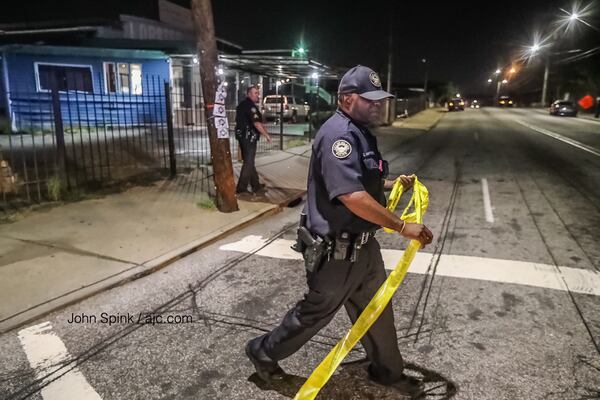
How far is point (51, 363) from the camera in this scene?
3.02 meters

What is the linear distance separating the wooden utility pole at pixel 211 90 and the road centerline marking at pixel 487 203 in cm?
394

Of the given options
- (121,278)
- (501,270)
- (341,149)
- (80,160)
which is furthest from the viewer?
(80,160)

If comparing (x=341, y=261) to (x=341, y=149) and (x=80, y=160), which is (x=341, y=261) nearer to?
(x=341, y=149)

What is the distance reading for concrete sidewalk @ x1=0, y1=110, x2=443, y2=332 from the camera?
158 inches

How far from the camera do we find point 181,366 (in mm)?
2992

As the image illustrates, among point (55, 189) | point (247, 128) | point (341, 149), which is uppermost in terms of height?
point (341, 149)

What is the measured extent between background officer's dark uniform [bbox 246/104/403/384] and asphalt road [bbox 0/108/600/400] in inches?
12.2

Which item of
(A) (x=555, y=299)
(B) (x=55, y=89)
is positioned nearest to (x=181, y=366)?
(A) (x=555, y=299)

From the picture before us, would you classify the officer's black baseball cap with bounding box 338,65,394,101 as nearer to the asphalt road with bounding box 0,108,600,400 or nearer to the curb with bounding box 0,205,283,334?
the asphalt road with bounding box 0,108,600,400

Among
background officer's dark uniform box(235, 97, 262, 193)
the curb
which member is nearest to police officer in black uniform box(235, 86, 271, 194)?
background officer's dark uniform box(235, 97, 262, 193)

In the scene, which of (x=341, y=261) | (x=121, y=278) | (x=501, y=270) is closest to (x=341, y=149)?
(x=341, y=261)

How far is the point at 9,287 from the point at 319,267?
10.7ft

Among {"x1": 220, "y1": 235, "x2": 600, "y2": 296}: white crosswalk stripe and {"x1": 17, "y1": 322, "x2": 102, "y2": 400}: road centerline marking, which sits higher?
{"x1": 220, "y1": 235, "x2": 600, "y2": 296}: white crosswalk stripe

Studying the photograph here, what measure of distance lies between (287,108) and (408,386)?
22.9 m
